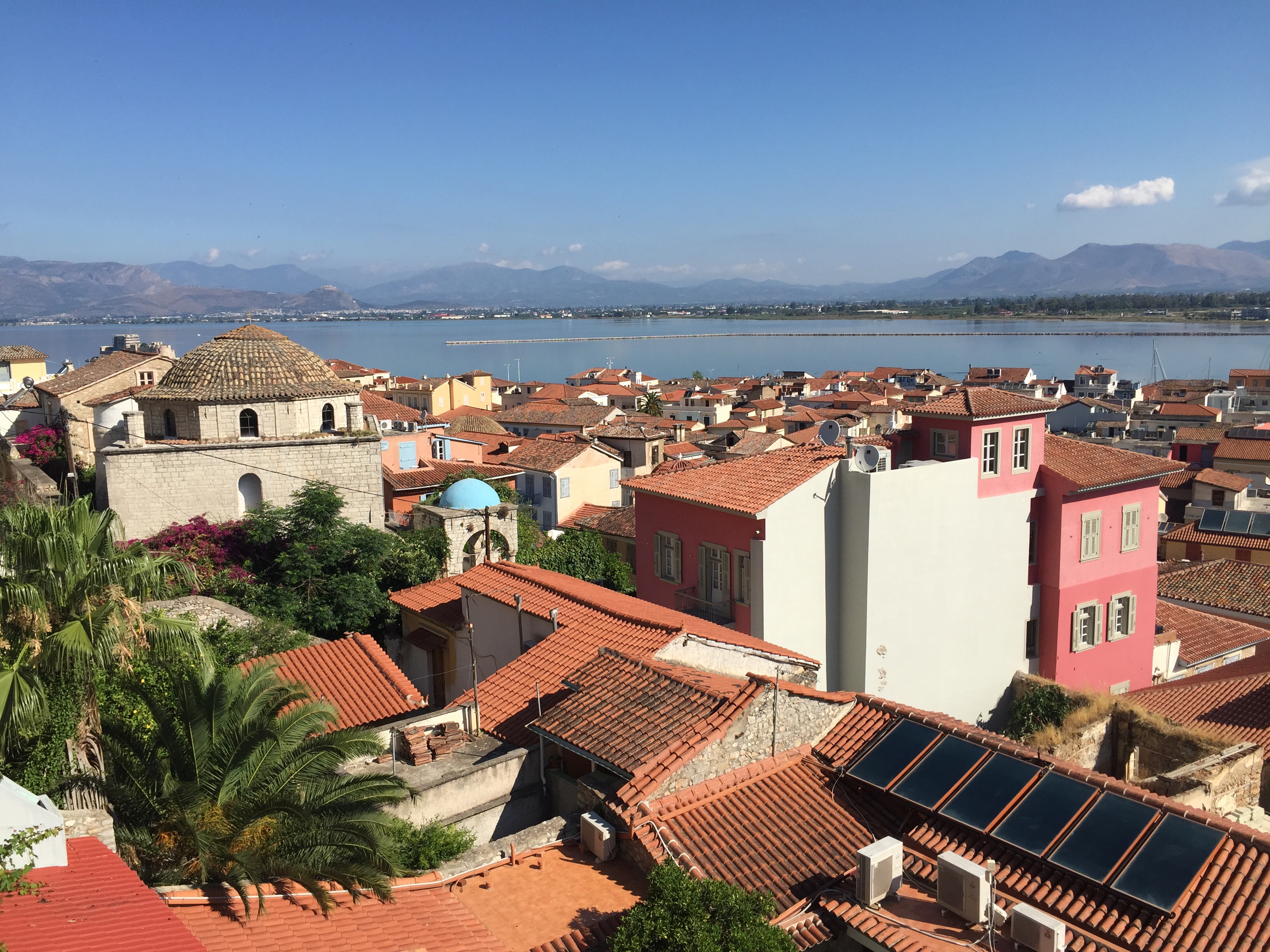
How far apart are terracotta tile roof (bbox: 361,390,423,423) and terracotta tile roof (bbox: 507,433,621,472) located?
716 centimetres

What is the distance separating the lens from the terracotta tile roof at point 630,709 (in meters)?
8.75

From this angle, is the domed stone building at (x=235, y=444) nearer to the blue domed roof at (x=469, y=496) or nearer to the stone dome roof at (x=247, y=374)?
the stone dome roof at (x=247, y=374)

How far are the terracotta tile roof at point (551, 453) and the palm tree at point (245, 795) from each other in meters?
30.2

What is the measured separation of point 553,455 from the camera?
134 ft

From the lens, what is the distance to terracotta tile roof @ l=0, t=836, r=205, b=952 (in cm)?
552

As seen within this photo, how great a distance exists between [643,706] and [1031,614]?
1199 cm

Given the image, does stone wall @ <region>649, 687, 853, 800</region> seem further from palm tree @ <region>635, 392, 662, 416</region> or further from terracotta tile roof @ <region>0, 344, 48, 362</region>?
palm tree @ <region>635, 392, 662, 416</region>

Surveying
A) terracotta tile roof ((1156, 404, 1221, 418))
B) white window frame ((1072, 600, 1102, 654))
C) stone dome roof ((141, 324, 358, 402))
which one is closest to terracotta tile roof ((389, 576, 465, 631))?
stone dome roof ((141, 324, 358, 402))

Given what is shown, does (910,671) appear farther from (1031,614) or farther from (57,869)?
(57,869)

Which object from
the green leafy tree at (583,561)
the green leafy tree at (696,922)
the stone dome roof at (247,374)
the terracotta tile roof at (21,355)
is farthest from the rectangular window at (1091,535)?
the terracotta tile roof at (21,355)

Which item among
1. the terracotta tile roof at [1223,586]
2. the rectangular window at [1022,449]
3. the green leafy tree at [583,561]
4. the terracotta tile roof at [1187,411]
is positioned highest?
the rectangular window at [1022,449]

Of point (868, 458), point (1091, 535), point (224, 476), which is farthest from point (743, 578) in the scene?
point (224, 476)

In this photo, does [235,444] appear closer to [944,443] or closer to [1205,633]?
[944,443]

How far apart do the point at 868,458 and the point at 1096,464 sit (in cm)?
601
